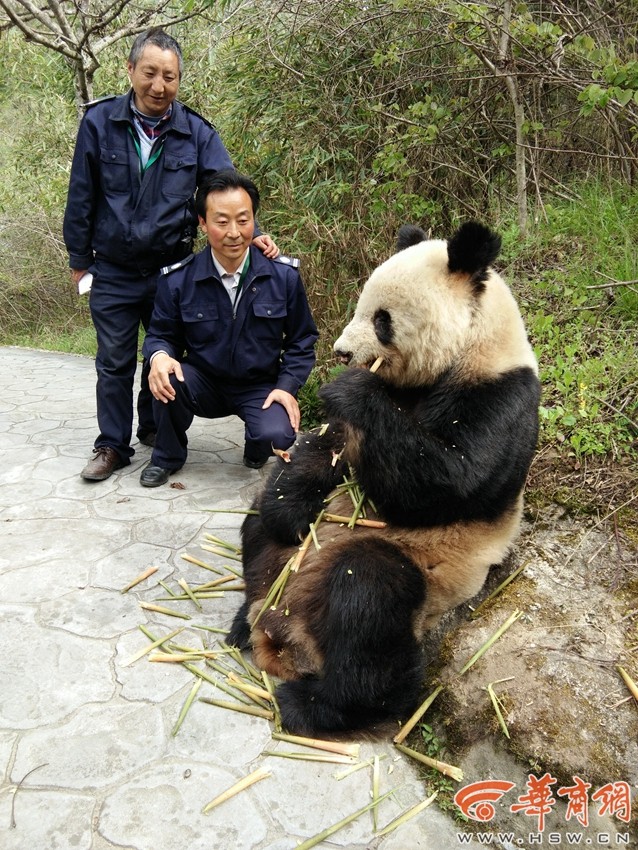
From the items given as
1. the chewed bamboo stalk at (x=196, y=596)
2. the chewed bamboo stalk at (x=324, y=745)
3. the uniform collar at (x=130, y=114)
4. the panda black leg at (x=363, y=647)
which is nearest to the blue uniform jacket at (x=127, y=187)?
the uniform collar at (x=130, y=114)

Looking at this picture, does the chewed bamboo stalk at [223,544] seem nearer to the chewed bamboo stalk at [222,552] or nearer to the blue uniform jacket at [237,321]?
the chewed bamboo stalk at [222,552]

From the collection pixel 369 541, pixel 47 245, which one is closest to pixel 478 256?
pixel 369 541

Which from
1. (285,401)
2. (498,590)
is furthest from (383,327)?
(285,401)

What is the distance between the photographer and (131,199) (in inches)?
157

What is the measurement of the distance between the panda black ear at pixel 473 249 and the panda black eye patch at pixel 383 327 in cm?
29

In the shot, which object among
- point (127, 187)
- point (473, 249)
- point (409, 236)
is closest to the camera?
point (473, 249)

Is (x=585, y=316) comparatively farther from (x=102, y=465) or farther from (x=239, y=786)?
(x=239, y=786)

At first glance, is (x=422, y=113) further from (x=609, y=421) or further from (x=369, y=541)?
(x=369, y=541)

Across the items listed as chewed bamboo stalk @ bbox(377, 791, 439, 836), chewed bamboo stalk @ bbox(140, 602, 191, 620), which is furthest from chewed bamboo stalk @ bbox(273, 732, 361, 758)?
chewed bamboo stalk @ bbox(140, 602, 191, 620)

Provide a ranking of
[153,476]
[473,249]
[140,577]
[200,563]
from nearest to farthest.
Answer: [473,249] → [140,577] → [200,563] → [153,476]

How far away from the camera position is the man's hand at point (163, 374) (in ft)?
12.2

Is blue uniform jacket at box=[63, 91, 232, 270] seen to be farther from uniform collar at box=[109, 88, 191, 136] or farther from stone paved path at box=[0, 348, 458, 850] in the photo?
stone paved path at box=[0, 348, 458, 850]

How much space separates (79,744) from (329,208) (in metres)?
4.29

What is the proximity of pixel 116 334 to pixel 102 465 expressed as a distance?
2.70 feet
